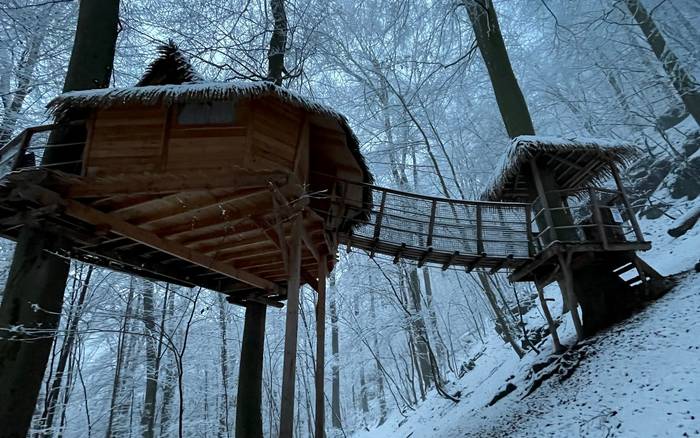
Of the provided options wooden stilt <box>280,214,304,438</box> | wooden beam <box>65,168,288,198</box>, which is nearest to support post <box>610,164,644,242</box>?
wooden stilt <box>280,214,304,438</box>

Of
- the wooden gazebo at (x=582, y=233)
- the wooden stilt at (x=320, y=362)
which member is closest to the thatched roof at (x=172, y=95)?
the wooden stilt at (x=320, y=362)

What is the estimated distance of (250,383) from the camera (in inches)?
323

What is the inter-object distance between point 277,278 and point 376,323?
9.65m

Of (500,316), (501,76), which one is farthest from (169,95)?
(500,316)

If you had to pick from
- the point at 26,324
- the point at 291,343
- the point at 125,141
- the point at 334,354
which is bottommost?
the point at 291,343

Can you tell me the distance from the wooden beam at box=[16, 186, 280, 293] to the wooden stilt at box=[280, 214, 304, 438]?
246cm

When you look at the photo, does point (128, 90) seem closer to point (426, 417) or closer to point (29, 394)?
point (29, 394)

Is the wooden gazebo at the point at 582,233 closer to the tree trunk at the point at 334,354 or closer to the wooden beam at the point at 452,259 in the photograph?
the wooden beam at the point at 452,259

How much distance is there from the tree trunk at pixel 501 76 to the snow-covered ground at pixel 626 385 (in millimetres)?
Answer: 4298

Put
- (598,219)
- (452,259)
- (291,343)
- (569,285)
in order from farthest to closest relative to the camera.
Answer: (452,259)
(598,219)
(569,285)
(291,343)

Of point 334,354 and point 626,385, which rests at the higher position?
point 334,354

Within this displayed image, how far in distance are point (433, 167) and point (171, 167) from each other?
389 inches

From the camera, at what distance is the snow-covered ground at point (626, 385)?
443cm

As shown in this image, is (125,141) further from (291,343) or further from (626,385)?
(626,385)
